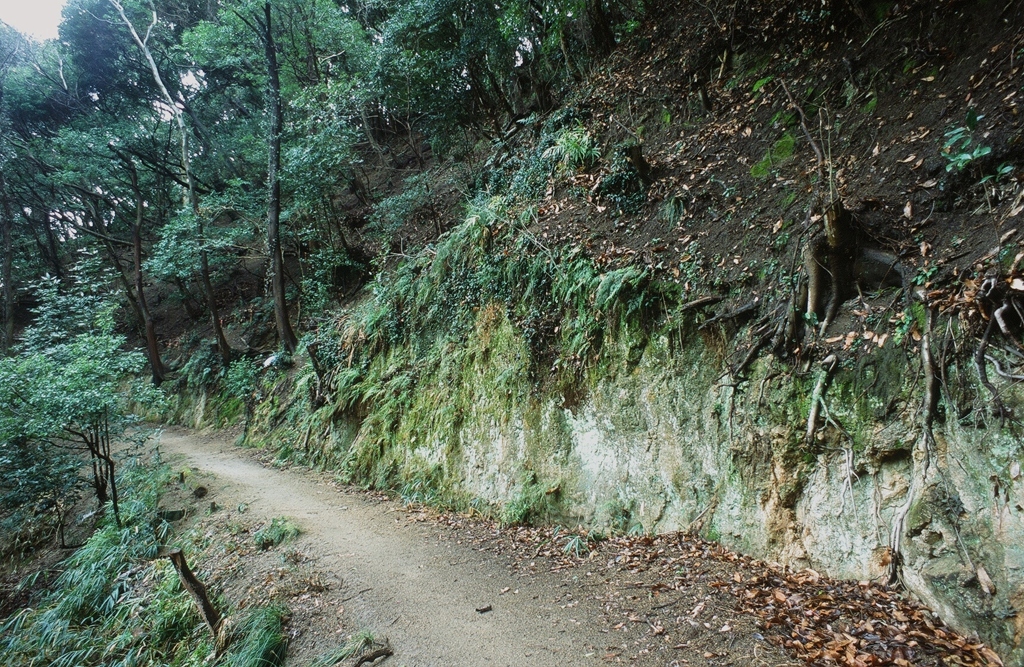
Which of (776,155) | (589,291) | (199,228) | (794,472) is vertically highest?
(199,228)

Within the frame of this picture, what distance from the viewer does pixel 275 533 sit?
23.8 ft

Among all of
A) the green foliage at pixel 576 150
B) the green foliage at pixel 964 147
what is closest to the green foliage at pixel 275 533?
the green foliage at pixel 576 150

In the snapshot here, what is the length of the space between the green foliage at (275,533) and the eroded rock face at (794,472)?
2.96 metres

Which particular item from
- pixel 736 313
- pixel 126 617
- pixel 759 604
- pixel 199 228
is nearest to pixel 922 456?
pixel 759 604

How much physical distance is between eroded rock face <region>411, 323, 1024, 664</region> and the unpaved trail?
148 centimetres

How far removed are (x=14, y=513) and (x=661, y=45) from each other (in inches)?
618

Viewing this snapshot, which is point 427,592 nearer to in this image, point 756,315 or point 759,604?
point 759,604

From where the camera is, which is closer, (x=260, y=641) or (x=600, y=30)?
(x=260, y=641)

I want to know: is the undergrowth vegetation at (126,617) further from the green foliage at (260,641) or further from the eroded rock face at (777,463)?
the eroded rock face at (777,463)

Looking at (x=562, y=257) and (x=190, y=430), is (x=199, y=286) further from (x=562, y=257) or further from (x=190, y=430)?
(x=562, y=257)

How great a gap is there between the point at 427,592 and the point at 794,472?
416 cm

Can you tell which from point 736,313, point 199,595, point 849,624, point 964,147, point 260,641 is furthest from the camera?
point 199,595

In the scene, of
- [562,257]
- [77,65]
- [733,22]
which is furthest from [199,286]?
[733,22]

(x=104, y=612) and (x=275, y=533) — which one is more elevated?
(x=275, y=533)
